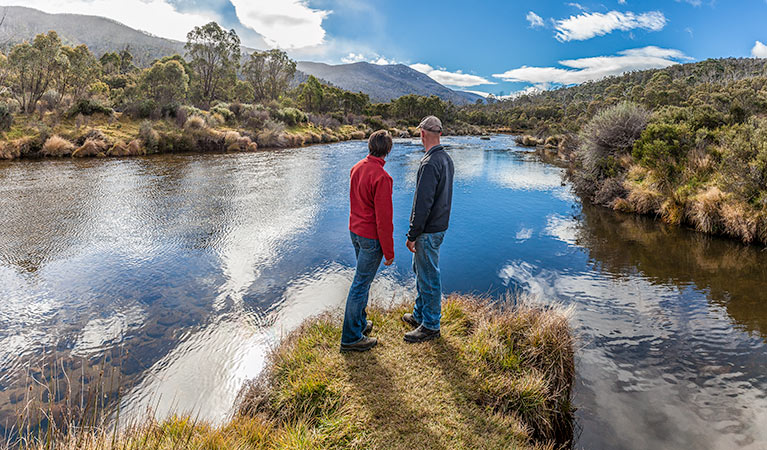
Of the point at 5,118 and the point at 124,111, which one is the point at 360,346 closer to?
the point at 5,118

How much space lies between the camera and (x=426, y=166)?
12.7 ft

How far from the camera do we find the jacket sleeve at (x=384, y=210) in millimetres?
3650

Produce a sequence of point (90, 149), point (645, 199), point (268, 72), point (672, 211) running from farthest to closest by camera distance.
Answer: point (268, 72), point (90, 149), point (645, 199), point (672, 211)

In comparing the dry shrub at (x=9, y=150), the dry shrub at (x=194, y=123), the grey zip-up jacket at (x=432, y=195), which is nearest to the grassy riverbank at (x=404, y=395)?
the grey zip-up jacket at (x=432, y=195)

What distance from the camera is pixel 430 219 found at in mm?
4043

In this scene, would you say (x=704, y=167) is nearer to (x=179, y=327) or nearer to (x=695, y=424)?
(x=695, y=424)

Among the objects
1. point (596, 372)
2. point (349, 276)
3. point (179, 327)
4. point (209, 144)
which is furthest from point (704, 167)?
point (209, 144)

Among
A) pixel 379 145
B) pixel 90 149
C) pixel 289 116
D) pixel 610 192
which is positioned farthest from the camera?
pixel 289 116

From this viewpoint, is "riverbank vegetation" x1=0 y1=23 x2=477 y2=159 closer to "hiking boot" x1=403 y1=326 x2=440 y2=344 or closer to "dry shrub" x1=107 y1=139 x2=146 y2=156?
"dry shrub" x1=107 y1=139 x2=146 y2=156

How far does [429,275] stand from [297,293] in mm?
2929

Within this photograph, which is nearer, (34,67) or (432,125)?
(432,125)

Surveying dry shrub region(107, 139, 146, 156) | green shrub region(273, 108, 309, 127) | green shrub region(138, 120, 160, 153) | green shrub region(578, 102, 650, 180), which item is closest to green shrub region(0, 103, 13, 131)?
dry shrub region(107, 139, 146, 156)

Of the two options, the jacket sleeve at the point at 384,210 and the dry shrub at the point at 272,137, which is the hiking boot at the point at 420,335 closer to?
the jacket sleeve at the point at 384,210

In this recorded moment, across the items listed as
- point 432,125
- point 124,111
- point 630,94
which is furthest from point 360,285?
point 630,94
